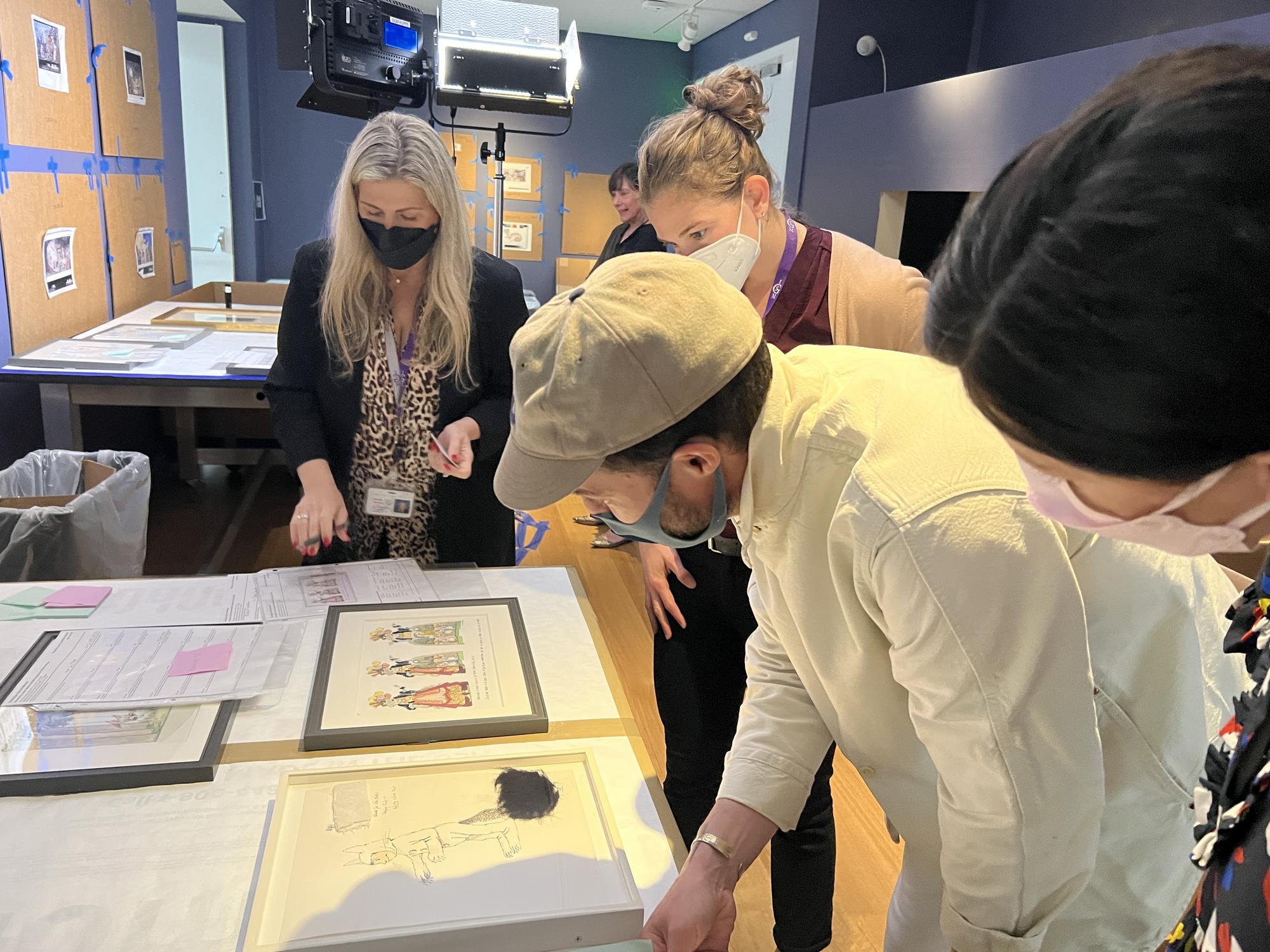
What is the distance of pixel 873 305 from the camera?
160 cm

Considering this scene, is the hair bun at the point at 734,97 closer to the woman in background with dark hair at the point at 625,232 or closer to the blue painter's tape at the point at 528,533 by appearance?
the woman in background with dark hair at the point at 625,232

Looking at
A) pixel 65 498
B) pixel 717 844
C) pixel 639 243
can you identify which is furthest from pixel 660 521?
pixel 639 243

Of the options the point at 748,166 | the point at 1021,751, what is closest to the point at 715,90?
the point at 748,166

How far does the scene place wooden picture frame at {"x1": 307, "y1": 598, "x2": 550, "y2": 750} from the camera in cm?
109

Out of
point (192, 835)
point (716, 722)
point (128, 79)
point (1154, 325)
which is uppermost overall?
point (128, 79)

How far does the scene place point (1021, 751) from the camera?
27.2 inches

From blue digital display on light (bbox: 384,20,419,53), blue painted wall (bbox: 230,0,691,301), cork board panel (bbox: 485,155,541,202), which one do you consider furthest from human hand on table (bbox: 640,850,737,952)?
cork board panel (bbox: 485,155,541,202)

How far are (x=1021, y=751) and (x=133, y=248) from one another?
3635mm

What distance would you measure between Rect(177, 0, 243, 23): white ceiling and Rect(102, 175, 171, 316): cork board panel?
2.46 metres

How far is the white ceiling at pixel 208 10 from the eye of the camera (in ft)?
17.4

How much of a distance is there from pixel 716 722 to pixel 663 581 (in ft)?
0.86

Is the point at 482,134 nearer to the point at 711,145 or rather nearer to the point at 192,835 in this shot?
the point at 711,145

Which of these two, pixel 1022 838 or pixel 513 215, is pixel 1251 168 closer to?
pixel 1022 838

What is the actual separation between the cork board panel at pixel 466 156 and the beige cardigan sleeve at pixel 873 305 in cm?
551
